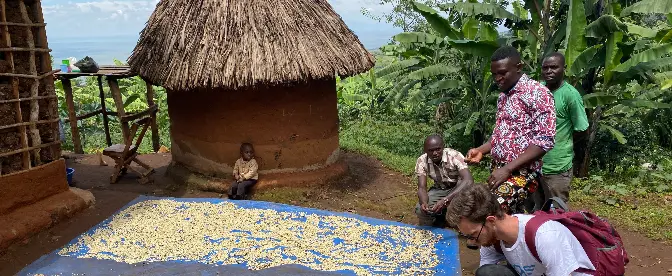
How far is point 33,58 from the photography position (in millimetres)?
4691

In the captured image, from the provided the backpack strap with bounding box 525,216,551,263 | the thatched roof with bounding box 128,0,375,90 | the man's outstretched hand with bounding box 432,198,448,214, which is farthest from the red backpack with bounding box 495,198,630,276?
the thatched roof with bounding box 128,0,375,90

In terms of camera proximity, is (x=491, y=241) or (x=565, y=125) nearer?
(x=491, y=241)

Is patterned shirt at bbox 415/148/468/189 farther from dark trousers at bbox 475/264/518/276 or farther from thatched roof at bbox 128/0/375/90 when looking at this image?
thatched roof at bbox 128/0/375/90

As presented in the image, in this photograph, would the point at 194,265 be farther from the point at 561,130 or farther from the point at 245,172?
the point at 561,130

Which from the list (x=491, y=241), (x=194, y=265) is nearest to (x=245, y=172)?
(x=194, y=265)

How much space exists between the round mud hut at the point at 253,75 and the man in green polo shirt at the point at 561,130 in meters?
2.80

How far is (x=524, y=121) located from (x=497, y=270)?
1.04 meters

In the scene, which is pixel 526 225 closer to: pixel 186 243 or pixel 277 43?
pixel 186 243

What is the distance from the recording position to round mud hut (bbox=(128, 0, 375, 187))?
19.1 feet

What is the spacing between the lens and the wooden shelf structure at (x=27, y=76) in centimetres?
447

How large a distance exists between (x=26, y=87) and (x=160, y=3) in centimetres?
264

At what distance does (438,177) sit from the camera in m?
4.59

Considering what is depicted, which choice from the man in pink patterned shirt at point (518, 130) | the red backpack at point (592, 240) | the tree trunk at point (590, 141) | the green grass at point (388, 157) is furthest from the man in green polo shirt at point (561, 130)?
the green grass at point (388, 157)

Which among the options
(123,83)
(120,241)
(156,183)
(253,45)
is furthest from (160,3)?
(123,83)
